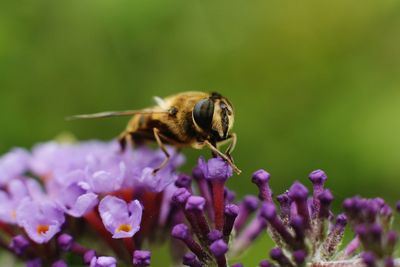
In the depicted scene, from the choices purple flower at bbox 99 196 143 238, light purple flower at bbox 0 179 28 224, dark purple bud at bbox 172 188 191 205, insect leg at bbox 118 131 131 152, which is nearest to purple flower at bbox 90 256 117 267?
purple flower at bbox 99 196 143 238

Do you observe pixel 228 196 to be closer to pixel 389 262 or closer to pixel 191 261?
pixel 191 261

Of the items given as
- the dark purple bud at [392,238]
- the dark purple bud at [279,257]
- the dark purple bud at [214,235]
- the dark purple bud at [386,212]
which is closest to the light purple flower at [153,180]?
the dark purple bud at [214,235]

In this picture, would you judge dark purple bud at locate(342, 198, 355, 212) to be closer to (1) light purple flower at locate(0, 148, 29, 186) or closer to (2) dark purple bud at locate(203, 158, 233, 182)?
(2) dark purple bud at locate(203, 158, 233, 182)

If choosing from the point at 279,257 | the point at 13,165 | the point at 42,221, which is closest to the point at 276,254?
the point at 279,257

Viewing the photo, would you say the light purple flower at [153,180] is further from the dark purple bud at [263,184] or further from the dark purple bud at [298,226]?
the dark purple bud at [298,226]

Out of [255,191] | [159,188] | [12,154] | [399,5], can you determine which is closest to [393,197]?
[255,191]
